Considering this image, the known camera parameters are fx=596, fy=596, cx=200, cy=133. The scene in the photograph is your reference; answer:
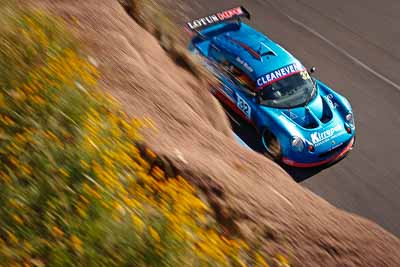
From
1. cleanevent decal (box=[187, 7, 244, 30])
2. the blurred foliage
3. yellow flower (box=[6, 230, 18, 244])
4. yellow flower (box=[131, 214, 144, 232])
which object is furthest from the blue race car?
yellow flower (box=[6, 230, 18, 244])

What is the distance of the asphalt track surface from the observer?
32.2ft

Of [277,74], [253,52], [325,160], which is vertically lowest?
[325,160]

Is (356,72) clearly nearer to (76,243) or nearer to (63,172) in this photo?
(63,172)

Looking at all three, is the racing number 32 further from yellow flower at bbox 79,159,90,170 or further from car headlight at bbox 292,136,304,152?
yellow flower at bbox 79,159,90,170

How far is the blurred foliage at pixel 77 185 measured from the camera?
3.61m

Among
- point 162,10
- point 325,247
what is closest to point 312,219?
point 325,247

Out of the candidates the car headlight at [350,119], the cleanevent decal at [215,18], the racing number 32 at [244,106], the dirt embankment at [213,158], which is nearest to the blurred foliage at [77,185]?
the dirt embankment at [213,158]

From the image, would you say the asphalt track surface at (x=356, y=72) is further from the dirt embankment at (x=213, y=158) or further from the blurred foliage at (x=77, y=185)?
the blurred foliage at (x=77, y=185)

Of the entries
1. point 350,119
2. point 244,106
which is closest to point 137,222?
point 244,106

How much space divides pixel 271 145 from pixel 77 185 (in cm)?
657

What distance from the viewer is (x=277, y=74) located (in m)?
10.4

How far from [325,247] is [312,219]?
1.25ft

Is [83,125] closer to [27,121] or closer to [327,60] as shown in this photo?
[27,121]

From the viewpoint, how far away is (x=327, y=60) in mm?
12891
